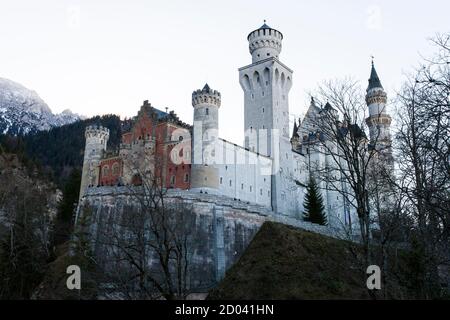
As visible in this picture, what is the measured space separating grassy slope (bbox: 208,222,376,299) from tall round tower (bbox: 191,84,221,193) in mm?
10943

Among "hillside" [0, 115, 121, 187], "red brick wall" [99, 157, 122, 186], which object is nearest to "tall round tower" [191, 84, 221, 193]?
"red brick wall" [99, 157, 122, 186]

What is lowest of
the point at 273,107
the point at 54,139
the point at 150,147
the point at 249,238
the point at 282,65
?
the point at 249,238

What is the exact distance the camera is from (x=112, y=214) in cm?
3372

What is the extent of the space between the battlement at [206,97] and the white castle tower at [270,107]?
10173 mm

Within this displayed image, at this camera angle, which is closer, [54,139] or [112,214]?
[112,214]

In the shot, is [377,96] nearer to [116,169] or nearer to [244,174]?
[244,174]

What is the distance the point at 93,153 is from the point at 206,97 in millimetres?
16264

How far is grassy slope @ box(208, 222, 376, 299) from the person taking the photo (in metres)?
24.3

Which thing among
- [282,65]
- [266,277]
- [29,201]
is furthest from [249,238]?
[282,65]

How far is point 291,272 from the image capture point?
84.3 ft

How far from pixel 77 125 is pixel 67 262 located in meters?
95.3

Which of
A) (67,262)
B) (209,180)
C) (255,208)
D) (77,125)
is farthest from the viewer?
(77,125)

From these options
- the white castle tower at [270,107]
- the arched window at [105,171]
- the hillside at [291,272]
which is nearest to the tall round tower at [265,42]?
the white castle tower at [270,107]
